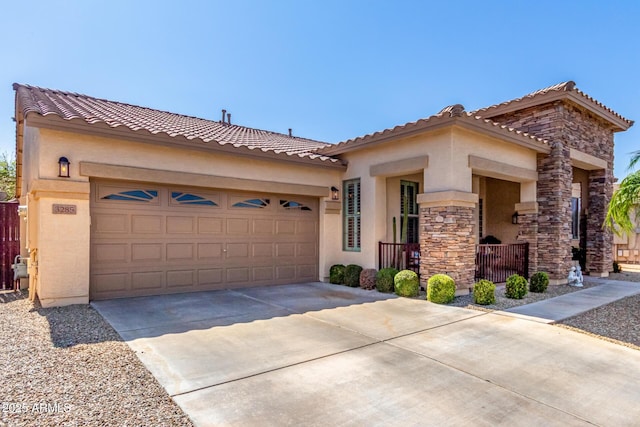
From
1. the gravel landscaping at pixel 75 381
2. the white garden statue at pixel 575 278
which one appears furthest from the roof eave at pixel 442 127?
the gravel landscaping at pixel 75 381

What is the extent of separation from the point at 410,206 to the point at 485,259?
288 cm

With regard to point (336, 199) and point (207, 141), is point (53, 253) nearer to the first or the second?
point (207, 141)

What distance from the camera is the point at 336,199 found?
1099 centimetres

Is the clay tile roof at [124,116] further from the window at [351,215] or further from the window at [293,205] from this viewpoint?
the window at [293,205]

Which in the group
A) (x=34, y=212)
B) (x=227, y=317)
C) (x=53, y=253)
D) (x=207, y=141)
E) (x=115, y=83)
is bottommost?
(x=227, y=317)

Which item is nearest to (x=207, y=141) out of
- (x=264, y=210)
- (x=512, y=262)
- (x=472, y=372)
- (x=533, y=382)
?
(x=264, y=210)

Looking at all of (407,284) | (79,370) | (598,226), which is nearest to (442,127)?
(407,284)

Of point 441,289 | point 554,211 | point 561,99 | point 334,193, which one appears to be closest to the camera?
point 441,289

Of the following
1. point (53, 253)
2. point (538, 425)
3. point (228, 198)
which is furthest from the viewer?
point (228, 198)

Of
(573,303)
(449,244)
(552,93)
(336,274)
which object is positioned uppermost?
(552,93)

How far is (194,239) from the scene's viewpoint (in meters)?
8.73

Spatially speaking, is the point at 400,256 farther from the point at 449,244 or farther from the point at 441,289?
the point at 441,289

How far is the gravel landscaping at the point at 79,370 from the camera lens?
10.3 feet

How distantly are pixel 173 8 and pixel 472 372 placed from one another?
10.9 metres
